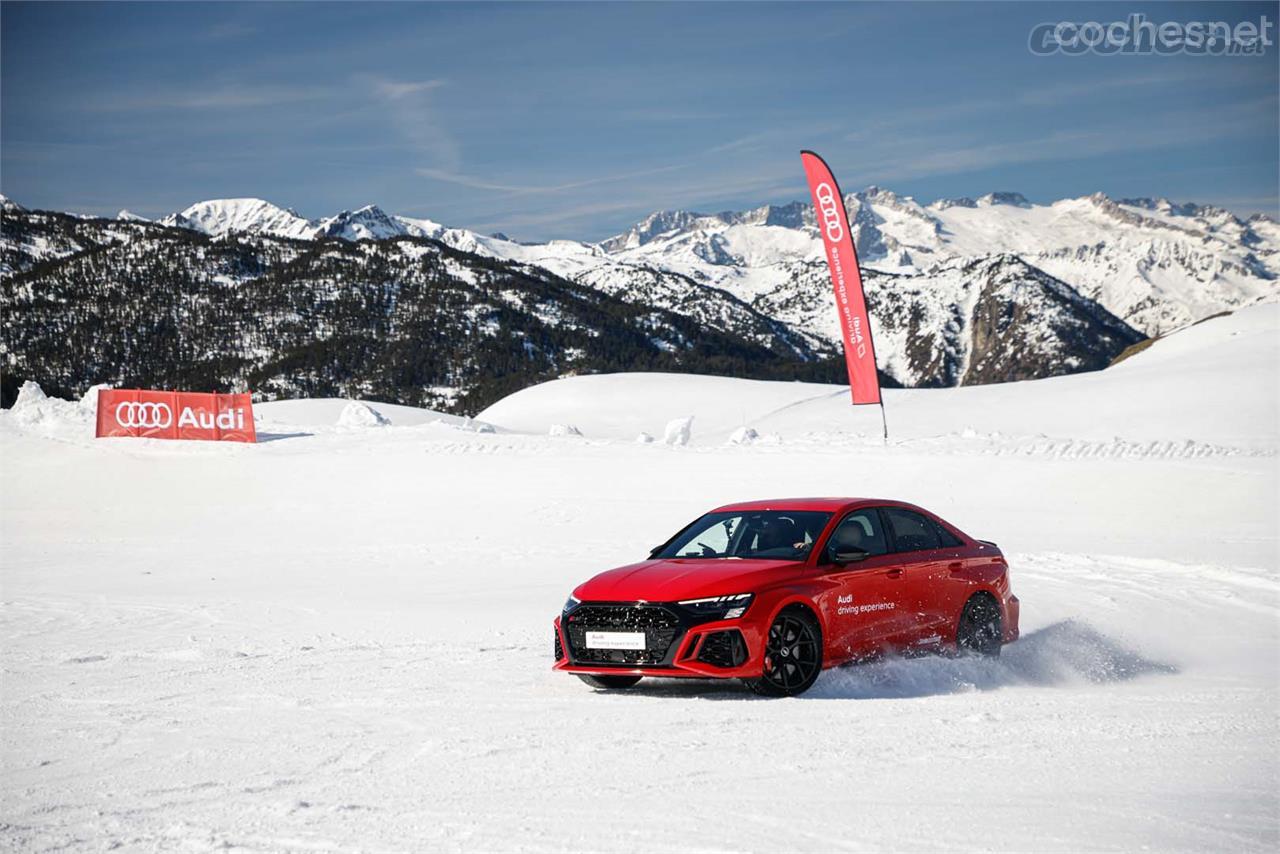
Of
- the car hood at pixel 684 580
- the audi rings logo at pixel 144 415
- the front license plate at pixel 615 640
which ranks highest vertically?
the audi rings logo at pixel 144 415

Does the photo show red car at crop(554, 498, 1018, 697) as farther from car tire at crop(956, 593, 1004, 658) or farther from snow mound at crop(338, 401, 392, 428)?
snow mound at crop(338, 401, 392, 428)

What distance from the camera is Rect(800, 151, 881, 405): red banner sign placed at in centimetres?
2841

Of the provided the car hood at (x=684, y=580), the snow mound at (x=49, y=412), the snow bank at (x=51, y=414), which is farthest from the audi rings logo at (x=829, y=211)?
the snow mound at (x=49, y=412)

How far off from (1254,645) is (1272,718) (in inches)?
162

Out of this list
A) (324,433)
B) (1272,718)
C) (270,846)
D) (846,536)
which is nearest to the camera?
(270,846)

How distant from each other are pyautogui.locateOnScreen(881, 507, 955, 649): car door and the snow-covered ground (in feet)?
1.02

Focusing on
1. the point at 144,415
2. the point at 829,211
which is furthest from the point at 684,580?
the point at 144,415

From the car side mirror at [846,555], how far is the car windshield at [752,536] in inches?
6.7

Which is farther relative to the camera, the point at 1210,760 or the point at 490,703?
the point at 490,703

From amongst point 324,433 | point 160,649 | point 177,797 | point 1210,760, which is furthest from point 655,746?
point 324,433

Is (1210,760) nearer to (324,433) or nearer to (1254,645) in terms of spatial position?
(1254,645)

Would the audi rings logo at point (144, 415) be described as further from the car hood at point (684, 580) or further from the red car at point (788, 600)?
the car hood at point (684, 580)

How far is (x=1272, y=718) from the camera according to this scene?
338 inches

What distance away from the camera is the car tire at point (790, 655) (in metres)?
8.77
